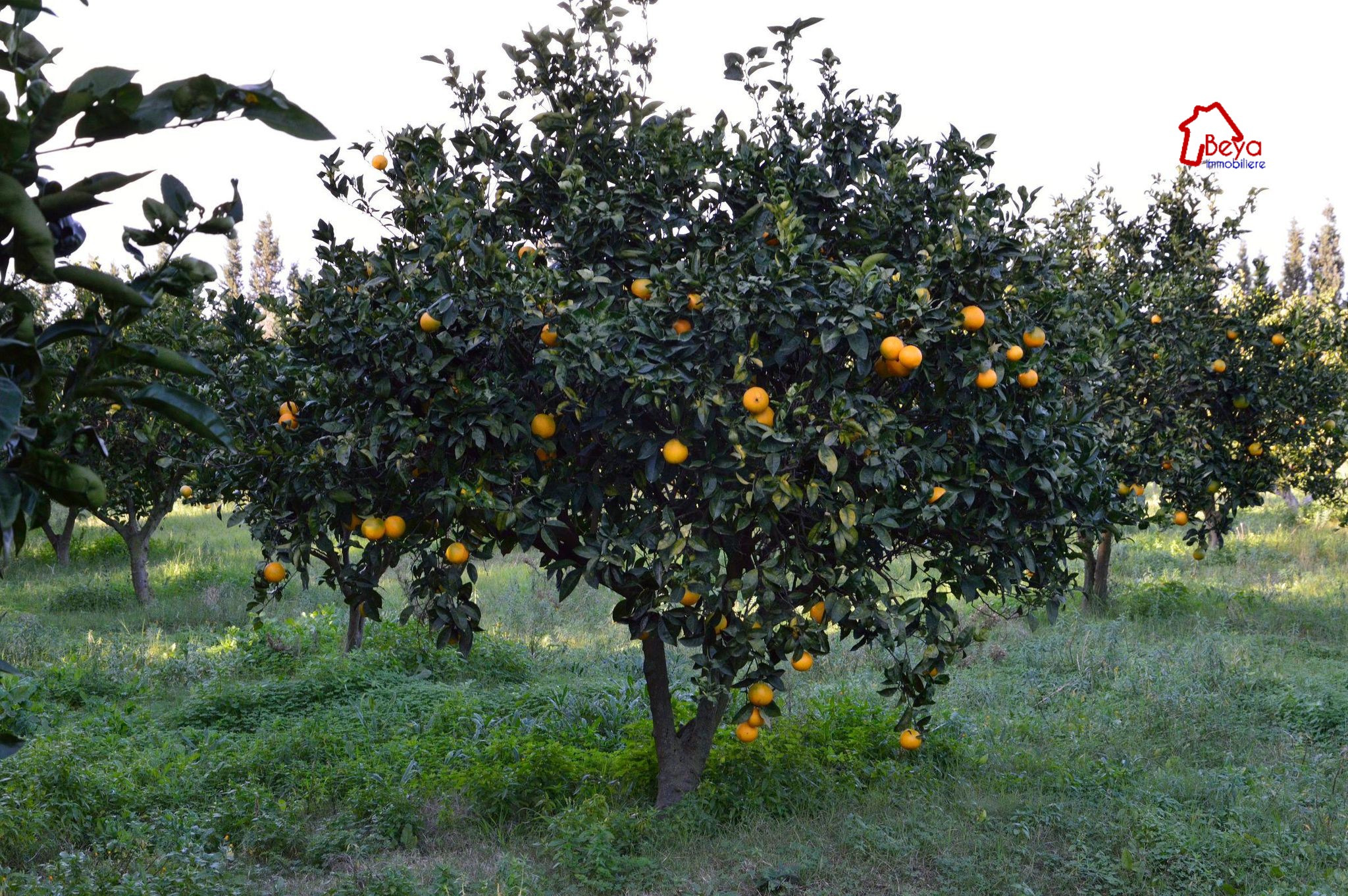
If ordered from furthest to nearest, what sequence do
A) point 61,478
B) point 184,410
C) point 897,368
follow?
point 897,368
point 184,410
point 61,478

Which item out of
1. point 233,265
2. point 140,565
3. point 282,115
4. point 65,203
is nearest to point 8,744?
point 65,203

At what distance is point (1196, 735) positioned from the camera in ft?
21.4

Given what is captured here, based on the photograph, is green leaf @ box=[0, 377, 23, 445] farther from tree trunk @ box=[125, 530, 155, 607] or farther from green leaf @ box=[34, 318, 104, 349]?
tree trunk @ box=[125, 530, 155, 607]

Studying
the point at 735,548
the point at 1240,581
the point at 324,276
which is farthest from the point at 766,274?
the point at 1240,581

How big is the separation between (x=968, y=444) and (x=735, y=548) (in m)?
1.18

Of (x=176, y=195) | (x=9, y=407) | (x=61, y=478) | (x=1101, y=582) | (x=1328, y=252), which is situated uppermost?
(x=1328, y=252)

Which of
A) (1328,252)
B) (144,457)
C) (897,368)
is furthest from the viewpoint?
(1328,252)

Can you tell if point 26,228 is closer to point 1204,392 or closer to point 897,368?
point 897,368

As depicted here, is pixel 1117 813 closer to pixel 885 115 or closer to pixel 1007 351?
pixel 1007 351

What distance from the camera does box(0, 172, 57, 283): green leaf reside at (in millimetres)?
1688

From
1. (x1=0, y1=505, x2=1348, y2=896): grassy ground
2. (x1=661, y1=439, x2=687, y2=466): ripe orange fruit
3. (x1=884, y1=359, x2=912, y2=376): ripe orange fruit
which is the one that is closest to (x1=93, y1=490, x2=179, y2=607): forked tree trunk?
(x1=0, y1=505, x2=1348, y2=896): grassy ground

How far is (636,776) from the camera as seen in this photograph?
223 inches

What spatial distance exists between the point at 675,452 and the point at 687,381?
278 millimetres

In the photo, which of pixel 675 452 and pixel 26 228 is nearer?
pixel 26 228
